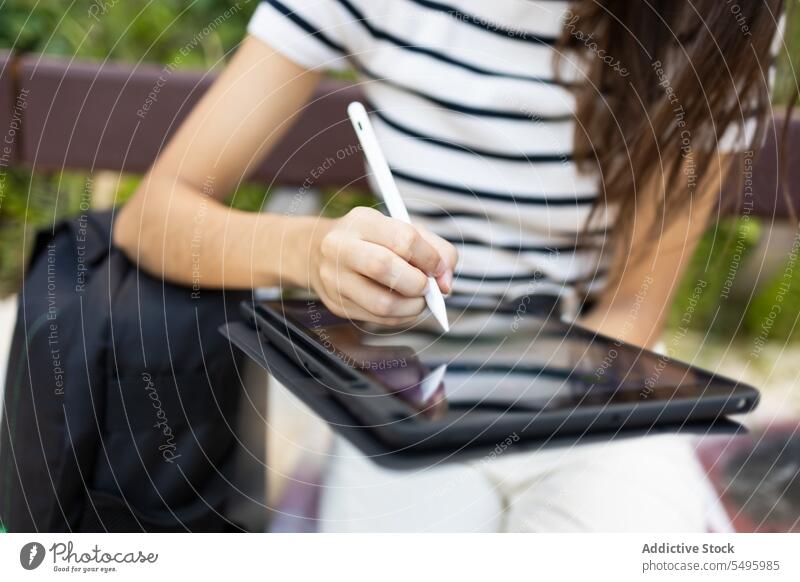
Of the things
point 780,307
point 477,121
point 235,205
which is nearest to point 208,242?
point 235,205

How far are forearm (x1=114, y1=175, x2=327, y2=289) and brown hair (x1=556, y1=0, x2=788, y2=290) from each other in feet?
0.63

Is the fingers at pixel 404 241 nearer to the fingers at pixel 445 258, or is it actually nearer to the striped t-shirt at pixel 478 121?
the fingers at pixel 445 258

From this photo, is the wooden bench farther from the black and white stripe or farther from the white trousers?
the white trousers

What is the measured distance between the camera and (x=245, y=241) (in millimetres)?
354

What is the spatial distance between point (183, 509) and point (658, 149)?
31 cm

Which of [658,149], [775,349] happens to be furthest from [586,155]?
[775,349]

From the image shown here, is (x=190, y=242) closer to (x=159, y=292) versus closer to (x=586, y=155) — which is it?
(x=159, y=292)

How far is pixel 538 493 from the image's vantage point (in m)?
0.39

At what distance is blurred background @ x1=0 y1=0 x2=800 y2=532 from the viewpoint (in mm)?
454

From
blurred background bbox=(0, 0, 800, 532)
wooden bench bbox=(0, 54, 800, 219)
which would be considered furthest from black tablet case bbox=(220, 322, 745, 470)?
wooden bench bbox=(0, 54, 800, 219)

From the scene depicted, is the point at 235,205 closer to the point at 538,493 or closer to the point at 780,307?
the point at 538,493

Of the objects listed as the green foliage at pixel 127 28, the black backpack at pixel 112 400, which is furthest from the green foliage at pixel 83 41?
the black backpack at pixel 112 400

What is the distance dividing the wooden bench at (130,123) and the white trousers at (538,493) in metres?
0.21

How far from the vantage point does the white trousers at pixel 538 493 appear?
36 centimetres
